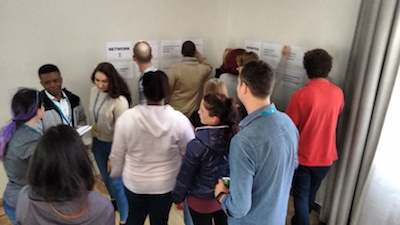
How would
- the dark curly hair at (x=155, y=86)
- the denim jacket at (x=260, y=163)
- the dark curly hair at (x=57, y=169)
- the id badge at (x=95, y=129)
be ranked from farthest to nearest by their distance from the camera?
the id badge at (x=95, y=129), the dark curly hair at (x=155, y=86), the denim jacket at (x=260, y=163), the dark curly hair at (x=57, y=169)

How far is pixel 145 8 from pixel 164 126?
1.74 m

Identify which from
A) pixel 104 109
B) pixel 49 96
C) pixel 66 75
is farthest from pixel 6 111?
pixel 104 109

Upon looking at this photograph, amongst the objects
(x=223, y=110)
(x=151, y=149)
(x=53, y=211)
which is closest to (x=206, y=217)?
(x=151, y=149)

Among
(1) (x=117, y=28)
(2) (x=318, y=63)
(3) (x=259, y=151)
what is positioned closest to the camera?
(3) (x=259, y=151)

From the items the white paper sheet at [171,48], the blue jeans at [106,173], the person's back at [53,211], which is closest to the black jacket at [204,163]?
the person's back at [53,211]

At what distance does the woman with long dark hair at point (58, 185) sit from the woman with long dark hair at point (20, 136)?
43 cm

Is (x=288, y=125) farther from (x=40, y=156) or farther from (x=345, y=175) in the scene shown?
(x=345, y=175)

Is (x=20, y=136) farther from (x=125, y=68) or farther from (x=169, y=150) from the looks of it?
(x=125, y=68)

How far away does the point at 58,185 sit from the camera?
91 cm

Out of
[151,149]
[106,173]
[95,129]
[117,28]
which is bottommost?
[106,173]

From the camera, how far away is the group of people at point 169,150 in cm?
96

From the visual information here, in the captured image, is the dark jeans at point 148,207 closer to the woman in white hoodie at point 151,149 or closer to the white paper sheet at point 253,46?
the woman in white hoodie at point 151,149

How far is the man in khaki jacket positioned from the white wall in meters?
0.43

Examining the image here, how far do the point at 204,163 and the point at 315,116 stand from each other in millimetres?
961
